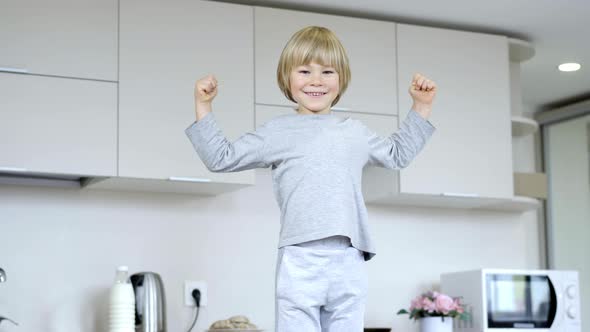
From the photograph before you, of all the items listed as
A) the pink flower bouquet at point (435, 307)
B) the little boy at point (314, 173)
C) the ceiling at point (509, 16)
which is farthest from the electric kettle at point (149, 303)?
the little boy at point (314, 173)

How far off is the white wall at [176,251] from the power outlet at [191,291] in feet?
0.09

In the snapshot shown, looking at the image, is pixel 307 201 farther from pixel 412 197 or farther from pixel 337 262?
pixel 412 197

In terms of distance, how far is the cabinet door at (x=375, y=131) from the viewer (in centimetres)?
356

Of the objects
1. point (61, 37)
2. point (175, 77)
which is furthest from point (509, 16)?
point (61, 37)

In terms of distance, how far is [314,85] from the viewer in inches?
69.1

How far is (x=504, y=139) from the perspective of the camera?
13.1ft

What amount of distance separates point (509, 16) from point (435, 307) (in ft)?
4.09

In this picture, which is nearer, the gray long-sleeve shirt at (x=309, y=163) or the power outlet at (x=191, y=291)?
the gray long-sleeve shirt at (x=309, y=163)

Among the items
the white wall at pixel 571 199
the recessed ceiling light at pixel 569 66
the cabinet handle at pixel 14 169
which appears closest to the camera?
the cabinet handle at pixel 14 169

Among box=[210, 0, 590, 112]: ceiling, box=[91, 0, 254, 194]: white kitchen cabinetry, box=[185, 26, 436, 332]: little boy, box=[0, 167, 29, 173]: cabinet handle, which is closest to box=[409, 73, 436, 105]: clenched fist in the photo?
box=[185, 26, 436, 332]: little boy

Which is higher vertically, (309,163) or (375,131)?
(375,131)

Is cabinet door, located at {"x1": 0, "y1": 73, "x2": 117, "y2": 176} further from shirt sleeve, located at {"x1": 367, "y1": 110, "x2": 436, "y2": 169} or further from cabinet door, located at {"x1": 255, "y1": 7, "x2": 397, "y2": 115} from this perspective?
shirt sleeve, located at {"x1": 367, "y1": 110, "x2": 436, "y2": 169}

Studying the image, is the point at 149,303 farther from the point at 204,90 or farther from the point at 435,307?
the point at 204,90

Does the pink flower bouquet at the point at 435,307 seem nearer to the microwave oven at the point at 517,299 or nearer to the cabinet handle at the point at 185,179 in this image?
the microwave oven at the point at 517,299
